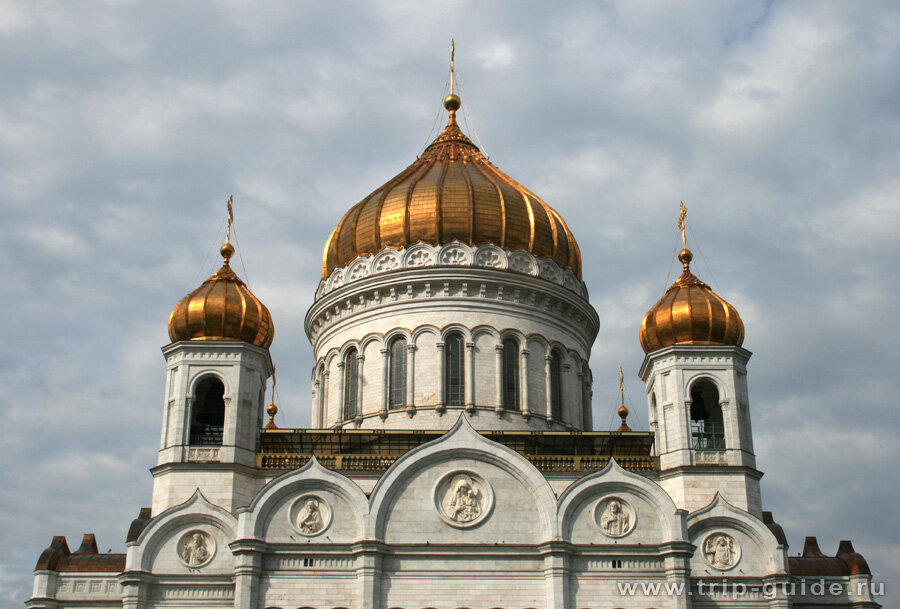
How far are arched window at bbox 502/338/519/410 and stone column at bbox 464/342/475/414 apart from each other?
2.86 ft

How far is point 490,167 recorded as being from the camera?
108 ft

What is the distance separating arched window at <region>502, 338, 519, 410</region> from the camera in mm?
28312

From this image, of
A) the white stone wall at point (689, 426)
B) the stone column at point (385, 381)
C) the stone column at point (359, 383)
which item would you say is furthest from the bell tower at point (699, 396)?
the stone column at point (359, 383)

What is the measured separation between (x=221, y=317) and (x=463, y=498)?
24.4ft

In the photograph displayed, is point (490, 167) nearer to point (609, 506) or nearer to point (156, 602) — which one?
point (609, 506)

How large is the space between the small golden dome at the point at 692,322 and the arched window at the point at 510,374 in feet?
11.9

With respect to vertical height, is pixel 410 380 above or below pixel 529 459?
above

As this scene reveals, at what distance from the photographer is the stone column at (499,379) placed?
27.9 meters

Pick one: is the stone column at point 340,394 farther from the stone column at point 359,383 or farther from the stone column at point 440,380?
the stone column at point 440,380

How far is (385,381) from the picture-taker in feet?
92.9

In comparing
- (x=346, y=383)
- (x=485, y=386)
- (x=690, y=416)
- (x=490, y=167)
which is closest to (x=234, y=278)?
(x=346, y=383)

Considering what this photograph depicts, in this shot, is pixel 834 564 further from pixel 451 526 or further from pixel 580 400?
pixel 451 526

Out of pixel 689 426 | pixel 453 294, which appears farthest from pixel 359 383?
pixel 689 426

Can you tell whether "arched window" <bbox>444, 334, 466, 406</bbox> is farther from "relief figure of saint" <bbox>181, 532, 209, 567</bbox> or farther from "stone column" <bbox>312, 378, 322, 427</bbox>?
"relief figure of saint" <bbox>181, 532, 209, 567</bbox>
